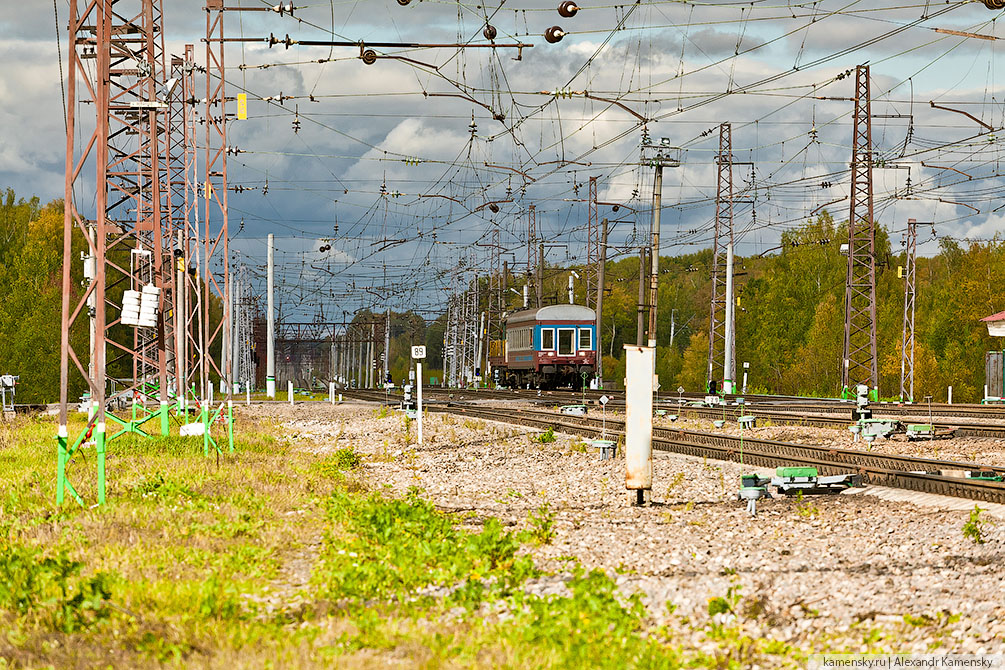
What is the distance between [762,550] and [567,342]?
4220 cm

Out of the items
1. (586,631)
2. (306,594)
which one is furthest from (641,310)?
(586,631)

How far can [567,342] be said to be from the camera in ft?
170

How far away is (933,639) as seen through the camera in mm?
6672

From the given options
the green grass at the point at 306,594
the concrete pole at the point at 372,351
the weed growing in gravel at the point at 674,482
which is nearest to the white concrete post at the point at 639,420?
the weed growing in gravel at the point at 674,482

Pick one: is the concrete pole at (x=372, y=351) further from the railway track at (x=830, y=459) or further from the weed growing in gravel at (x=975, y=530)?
the weed growing in gravel at (x=975, y=530)

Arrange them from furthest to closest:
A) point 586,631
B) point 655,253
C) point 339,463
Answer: point 655,253 → point 339,463 → point 586,631

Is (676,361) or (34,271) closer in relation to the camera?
(34,271)

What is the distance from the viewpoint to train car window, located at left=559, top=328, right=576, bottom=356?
51750 mm

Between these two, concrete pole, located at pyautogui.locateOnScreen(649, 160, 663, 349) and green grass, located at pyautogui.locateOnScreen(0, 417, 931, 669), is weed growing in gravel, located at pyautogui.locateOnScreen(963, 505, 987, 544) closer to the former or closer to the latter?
green grass, located at pyautogui.locateOnScreen(0, 417, 931, 669)

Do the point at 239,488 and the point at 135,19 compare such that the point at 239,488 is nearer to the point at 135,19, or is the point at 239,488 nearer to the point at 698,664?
the point at 698,664

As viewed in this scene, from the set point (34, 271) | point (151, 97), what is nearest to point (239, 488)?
point (151, 97)

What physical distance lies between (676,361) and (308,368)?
74.9m

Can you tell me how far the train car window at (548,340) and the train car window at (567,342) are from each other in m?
0.38

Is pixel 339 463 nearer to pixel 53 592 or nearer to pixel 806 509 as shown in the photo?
pixel 806 509
